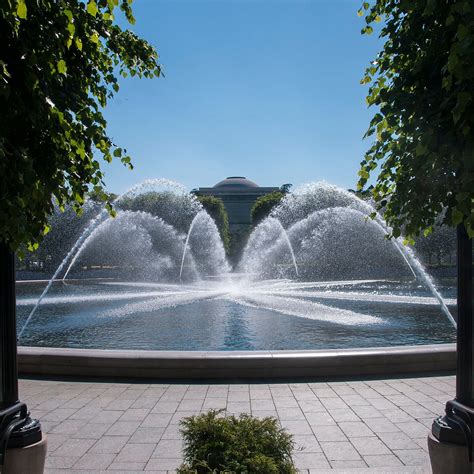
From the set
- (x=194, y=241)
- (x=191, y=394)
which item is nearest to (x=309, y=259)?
(x=194, y=241)

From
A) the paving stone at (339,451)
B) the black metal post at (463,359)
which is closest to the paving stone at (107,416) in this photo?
the paving stone at (339,451)

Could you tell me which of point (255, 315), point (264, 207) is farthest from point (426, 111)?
point (264, 207)

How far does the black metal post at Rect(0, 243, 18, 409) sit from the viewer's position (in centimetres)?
360

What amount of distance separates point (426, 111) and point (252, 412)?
3988mm

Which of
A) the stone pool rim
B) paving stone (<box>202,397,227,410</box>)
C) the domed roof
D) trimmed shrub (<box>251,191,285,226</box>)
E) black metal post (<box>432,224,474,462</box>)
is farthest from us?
the domed roof

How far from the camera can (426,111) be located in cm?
323

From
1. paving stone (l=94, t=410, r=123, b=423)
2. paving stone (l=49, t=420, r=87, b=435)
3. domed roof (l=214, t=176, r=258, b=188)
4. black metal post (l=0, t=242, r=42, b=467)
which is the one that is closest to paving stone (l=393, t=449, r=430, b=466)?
paving stone (l=94, t=410, r=123, b=423)

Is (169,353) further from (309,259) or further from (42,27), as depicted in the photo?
(309,259)

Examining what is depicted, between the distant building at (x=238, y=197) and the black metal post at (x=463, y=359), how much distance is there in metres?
109

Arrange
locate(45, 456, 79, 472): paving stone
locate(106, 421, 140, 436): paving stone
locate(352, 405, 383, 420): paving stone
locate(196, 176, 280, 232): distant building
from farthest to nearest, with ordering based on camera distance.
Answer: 1. locate(196, 176, 280, 232): distant building
2. locate(352, 405, 383, 420): paving stone
3. locate(106, 421, 140, 436): paving stone
4. locate(45, 456, 79, 472): paving stone

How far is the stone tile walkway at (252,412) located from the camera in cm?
457

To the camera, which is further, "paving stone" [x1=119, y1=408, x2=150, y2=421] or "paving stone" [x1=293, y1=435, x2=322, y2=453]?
"paving stone" [x1=119, y1=408, x2=150, y2=421]

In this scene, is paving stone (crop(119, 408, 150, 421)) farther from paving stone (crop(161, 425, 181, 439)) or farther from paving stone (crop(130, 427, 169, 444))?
paving stone (crop(161, 425, 181, 439))

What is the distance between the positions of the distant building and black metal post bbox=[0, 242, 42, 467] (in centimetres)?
10940
